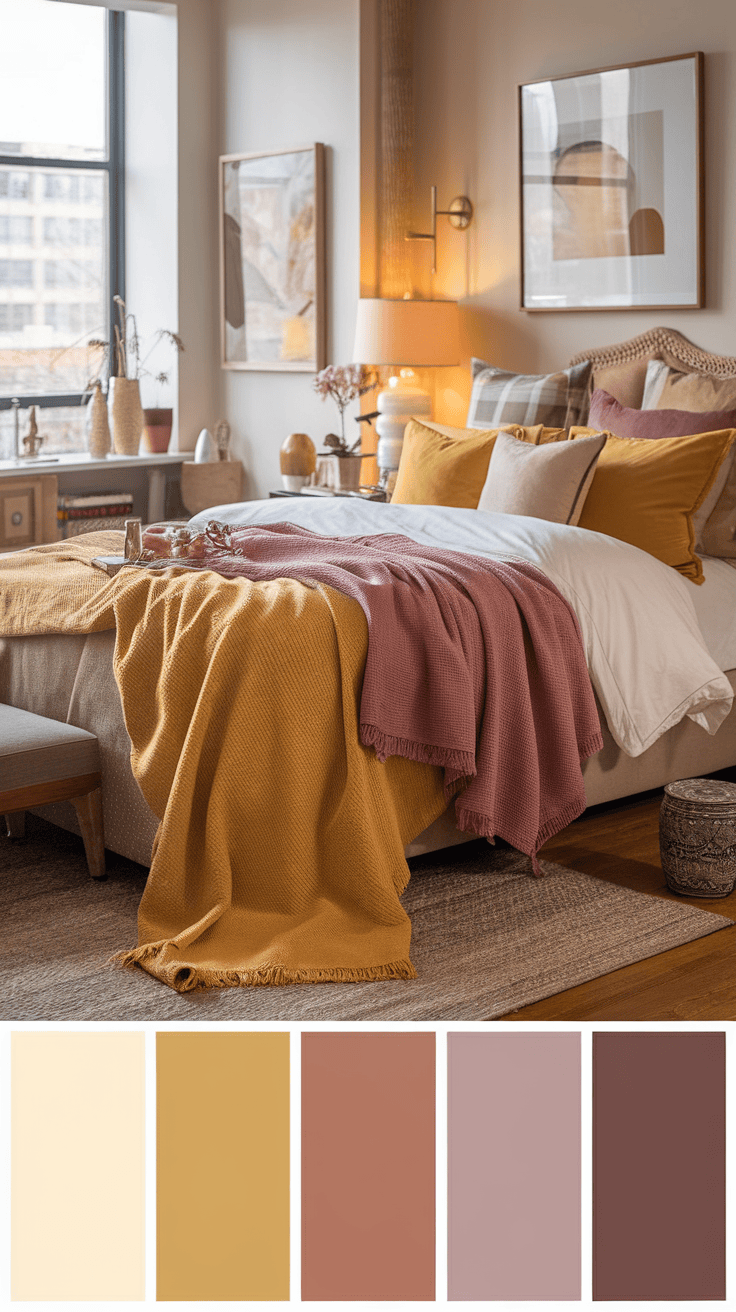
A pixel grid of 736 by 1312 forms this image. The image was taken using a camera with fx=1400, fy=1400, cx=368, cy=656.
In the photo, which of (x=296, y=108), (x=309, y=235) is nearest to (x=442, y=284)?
(x=309, y=235)

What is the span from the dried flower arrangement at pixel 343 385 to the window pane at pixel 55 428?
157cm

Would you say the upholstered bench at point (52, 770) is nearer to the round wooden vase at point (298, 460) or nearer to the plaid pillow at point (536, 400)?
the plaid pillow at point (536, 400)

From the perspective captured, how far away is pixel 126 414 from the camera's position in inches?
252

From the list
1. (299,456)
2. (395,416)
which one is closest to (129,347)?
(299,456)

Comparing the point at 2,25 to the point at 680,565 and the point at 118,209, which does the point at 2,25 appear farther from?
the point at 680,565

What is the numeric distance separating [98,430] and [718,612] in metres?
3.51

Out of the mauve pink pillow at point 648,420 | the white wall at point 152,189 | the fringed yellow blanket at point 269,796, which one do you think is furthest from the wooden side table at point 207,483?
the fringed yellow blanket at point 269,796

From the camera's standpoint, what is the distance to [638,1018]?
8.24ft

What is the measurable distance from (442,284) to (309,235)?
72cm

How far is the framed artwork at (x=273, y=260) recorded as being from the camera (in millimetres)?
5895

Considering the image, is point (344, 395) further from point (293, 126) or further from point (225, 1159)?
point (225, 1159)

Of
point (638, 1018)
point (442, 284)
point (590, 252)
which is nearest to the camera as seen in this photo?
point (638, 1018)

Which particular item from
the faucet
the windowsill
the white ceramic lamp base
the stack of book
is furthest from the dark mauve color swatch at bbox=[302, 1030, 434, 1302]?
the faucet

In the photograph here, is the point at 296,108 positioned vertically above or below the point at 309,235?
above
